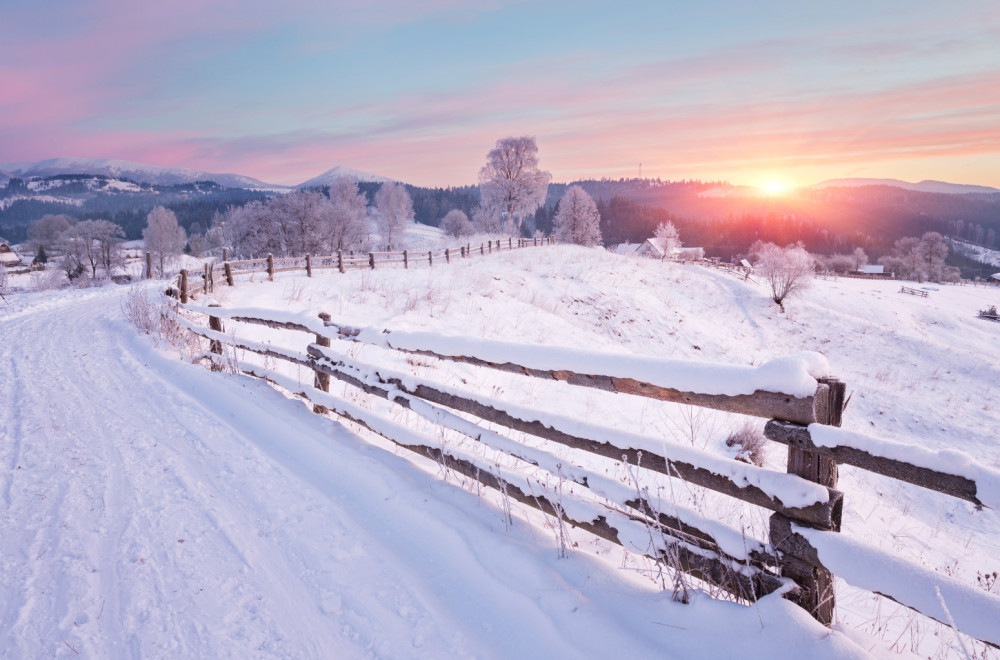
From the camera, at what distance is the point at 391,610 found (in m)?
2.60

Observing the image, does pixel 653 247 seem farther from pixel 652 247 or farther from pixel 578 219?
pixel 578 219

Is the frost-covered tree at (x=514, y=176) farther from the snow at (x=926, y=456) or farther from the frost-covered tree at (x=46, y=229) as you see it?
the frost-covered tree at (x=46, y=229)

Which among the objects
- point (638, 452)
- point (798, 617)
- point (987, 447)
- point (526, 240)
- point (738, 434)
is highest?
point (526, 240)

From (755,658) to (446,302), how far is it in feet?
43.0

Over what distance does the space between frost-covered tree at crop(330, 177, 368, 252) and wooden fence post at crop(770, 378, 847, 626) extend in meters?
46.8

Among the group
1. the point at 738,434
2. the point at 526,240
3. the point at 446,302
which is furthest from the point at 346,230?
the point at 738,434

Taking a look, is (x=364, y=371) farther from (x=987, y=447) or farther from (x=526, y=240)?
(x=526, y=240)

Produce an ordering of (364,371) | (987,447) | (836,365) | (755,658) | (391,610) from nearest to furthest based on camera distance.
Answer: (755,658) < (391,610) < (364,371) < (987,447) < (836,365)

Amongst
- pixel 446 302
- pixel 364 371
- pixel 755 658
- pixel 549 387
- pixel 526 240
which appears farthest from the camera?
pixel 526 240

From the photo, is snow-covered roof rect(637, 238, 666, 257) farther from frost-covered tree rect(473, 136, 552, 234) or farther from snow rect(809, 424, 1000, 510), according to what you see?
snow rect(809, 424, 1000, 510)

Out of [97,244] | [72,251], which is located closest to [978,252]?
[97,244]

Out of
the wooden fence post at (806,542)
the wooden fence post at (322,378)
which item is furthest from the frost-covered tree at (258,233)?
the wooden fence post at (806,542)

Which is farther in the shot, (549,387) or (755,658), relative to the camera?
(549,387)

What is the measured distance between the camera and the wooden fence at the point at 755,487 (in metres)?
1.85
